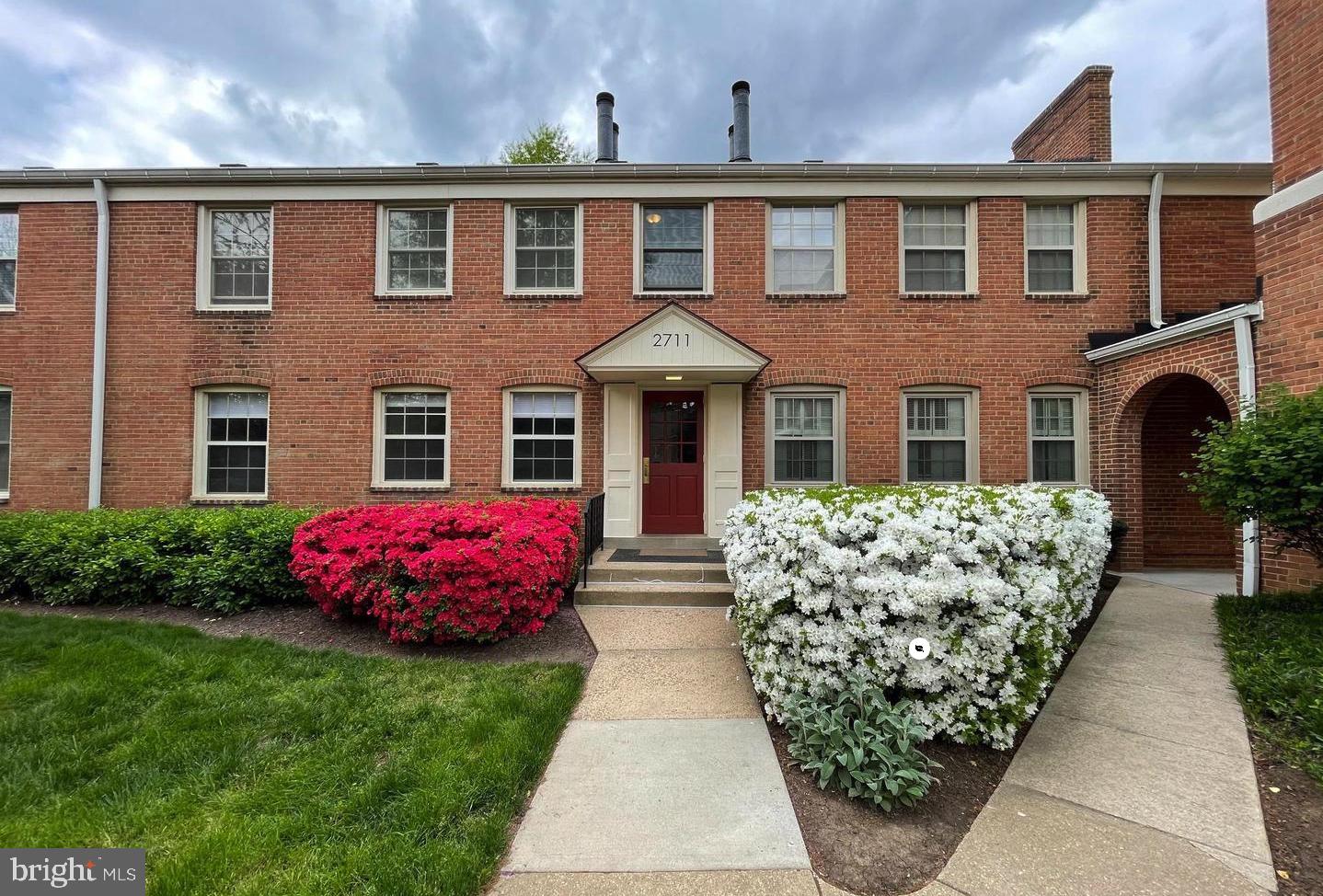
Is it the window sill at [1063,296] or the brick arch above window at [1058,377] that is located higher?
the window sill at [1063,296]

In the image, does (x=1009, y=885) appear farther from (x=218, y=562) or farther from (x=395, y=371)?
(x=395, y=371)

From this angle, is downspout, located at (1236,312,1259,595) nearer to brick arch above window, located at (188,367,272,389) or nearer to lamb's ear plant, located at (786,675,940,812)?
lamb's ear plant, located at (786,675,940,812)

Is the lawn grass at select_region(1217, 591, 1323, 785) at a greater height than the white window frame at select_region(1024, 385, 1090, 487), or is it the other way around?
the white window frame at select_region(1024, 385, 1090, 487)

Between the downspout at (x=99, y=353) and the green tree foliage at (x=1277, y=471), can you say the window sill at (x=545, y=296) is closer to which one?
the downspout at (x=99, y=353)

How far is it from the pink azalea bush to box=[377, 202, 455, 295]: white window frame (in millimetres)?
4208

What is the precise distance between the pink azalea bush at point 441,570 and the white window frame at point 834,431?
365 centimetres

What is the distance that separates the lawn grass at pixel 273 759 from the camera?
Result: 2.18 m

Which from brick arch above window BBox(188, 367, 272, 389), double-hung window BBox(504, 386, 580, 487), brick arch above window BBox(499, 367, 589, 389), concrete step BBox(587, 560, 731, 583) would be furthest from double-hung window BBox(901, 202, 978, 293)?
brick arch above window BBox(188, 367, 272, 389)

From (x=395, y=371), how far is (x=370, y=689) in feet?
18.1

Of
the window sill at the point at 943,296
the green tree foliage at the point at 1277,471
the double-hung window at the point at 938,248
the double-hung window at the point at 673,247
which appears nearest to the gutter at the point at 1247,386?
the green tree foliage at the point at 1277,471

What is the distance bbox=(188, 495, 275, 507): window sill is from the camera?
7.96m

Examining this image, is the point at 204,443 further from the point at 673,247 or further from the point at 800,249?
the point at 800,249

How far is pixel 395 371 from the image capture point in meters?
8.04

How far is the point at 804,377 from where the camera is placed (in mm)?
7891
